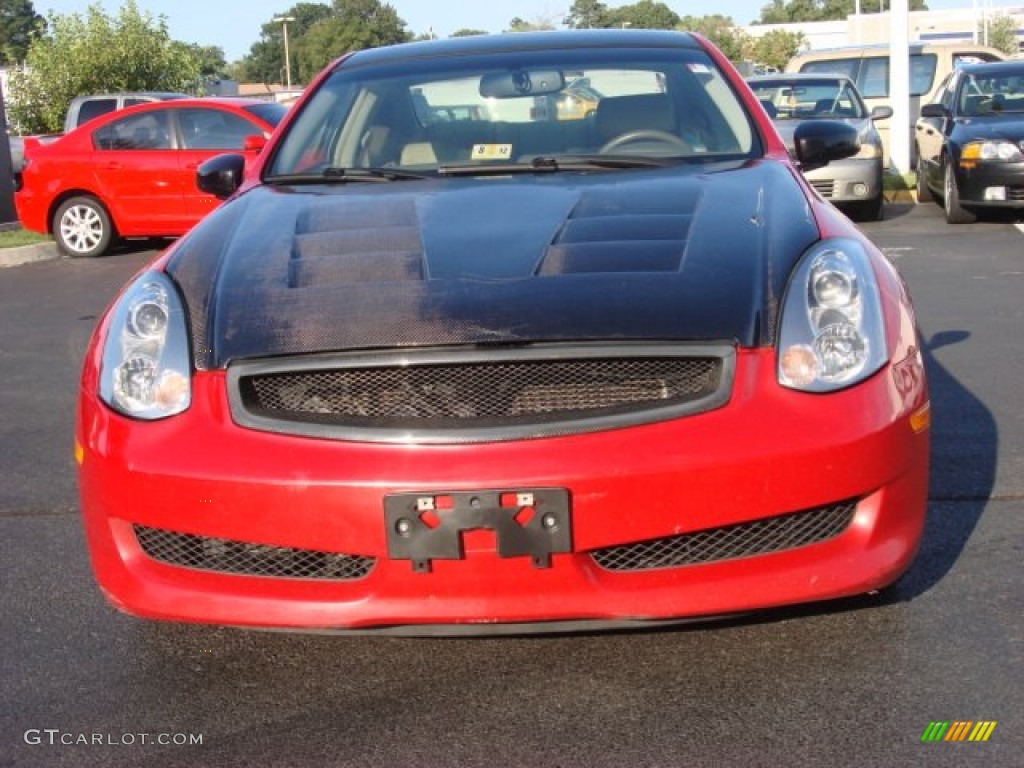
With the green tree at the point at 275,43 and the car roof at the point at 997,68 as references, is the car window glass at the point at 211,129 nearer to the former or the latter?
the car roof at the point at 997,68

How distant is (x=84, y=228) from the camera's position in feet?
42.9

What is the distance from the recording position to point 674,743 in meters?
2.74

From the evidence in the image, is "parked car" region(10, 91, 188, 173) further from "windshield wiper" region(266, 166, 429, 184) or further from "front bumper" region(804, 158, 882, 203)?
"windshield wiper" region(266, 166, 429, 184)

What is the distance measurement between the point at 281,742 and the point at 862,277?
1.62 meters

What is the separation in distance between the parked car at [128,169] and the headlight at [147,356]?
9.79 metres

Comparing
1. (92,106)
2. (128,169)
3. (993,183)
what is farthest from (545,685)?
(92,106)

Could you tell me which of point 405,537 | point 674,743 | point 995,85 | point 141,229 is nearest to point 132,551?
point 405,537

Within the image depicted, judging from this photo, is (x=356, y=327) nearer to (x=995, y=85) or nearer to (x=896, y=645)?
(x=896, y=645)

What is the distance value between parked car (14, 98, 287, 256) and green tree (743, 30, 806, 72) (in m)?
69.5

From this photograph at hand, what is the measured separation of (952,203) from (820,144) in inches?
327

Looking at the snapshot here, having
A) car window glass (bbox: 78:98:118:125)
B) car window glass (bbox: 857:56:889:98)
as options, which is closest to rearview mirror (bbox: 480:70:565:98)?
car window glass (bbox: 857:56:889:98)

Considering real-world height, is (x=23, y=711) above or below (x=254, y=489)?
below

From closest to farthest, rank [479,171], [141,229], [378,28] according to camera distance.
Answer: [479,171] < [141,229] < [378,28]

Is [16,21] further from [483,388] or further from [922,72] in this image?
[483,388]
